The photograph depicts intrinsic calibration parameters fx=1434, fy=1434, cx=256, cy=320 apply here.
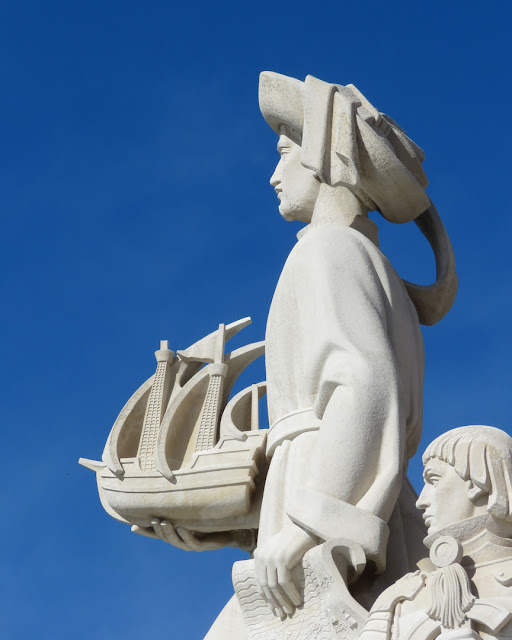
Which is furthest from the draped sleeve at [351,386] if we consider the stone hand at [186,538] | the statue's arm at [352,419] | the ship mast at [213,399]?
the stone hand at [186,538]

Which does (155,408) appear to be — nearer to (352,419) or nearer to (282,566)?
(352,419)

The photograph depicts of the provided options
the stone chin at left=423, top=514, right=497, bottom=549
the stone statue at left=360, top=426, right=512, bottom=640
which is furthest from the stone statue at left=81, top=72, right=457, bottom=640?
the stone chin at left=423, top=514, right=497, bottom=549

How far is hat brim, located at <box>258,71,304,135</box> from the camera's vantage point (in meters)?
9.06

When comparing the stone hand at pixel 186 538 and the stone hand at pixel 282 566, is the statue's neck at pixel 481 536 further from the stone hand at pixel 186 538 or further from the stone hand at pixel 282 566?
the stone hand at pixel 186 538

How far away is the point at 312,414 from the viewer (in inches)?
316

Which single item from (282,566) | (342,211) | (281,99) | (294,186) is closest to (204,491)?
(282,566)

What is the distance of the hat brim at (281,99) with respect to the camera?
9.06 m

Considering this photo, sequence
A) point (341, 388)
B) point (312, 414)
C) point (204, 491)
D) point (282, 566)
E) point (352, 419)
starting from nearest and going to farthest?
point (282, 566) → point (352, 419) → point (341, 388) → point (312, 414) → point (204, 491)

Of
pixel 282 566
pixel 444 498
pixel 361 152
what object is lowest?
pixel 444 498

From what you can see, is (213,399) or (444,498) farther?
(213,399)

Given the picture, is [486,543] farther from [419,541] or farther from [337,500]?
[419,541]

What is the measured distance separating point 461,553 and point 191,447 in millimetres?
2774

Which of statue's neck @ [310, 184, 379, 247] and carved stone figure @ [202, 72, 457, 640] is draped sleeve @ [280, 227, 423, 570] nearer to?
carved stone figure @ [202, 72, 457, 640]

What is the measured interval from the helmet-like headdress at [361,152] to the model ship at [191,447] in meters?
1.29
